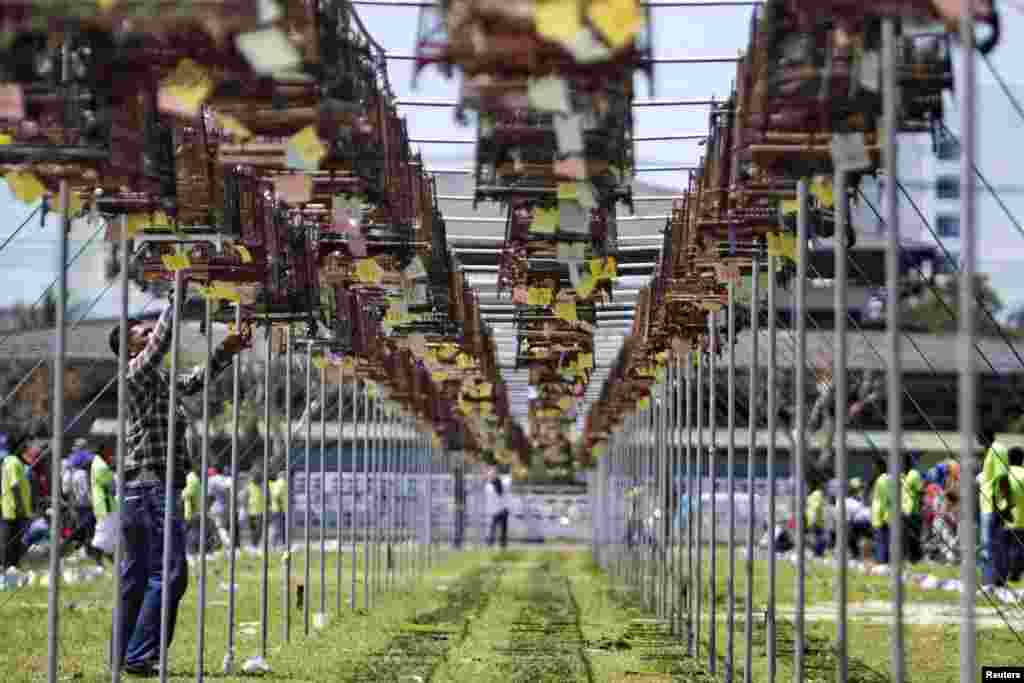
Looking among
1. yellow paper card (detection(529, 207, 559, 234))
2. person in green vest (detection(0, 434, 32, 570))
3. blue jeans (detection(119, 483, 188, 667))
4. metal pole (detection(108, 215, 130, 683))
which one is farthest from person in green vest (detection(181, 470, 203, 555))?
metal pole (detection(108, 215, 130, 683))

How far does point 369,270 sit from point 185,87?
4.81 m

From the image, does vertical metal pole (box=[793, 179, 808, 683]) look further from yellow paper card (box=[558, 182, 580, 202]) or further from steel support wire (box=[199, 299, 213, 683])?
steel support wire (box=[199, 299, 213, 683])

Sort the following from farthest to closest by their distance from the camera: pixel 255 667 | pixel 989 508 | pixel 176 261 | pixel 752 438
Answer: pixel 989 508, pixel 255 667, pixel 752 438, pixel 176 261

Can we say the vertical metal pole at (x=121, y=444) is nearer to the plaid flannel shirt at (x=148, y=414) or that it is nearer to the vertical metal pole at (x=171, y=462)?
the vertical metal pole at (x=171, y=462)

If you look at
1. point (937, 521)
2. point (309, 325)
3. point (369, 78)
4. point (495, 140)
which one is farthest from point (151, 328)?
point (937, 521)

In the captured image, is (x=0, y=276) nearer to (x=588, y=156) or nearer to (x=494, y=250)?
(x=494, y=250)

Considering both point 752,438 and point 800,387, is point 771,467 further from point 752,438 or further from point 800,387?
point 800,387

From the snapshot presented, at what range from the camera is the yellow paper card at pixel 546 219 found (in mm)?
9828

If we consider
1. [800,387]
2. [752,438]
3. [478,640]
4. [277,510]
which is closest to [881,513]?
[478,640]

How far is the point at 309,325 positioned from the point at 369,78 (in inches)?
166

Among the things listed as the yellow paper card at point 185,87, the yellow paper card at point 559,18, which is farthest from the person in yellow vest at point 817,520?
the yellow paper card at point 559,18

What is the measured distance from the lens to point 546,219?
32.3ft

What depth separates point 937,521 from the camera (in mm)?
33594

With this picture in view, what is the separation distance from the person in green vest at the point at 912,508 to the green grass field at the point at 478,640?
1.76 meters
